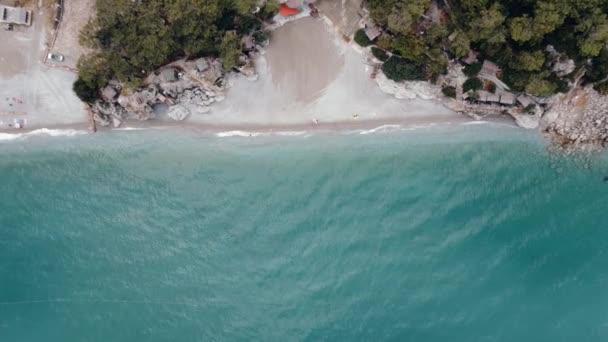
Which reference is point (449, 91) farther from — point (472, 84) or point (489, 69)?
point (489, 69)

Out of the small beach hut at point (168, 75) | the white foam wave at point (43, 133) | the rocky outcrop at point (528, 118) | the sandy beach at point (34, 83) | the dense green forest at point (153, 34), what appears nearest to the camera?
the dense green forest at point (153, 34)

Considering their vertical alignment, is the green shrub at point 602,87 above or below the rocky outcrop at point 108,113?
above

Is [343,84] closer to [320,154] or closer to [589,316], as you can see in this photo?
[320,154]

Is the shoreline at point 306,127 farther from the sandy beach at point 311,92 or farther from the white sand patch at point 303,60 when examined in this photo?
the white sand patch at point 303,60

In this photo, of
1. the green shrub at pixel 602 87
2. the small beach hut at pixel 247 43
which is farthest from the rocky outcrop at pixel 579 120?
the small beach hut at pixel 247 43

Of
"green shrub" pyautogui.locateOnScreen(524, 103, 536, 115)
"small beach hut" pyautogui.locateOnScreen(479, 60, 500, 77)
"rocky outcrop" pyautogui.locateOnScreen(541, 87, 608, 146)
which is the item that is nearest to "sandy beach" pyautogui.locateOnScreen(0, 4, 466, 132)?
"small beach hut" pyautogui.locateOnScreen(479, 60, 500, 77)

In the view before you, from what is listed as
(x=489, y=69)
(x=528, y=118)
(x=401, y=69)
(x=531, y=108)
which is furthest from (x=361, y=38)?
(x=528, y=118)
